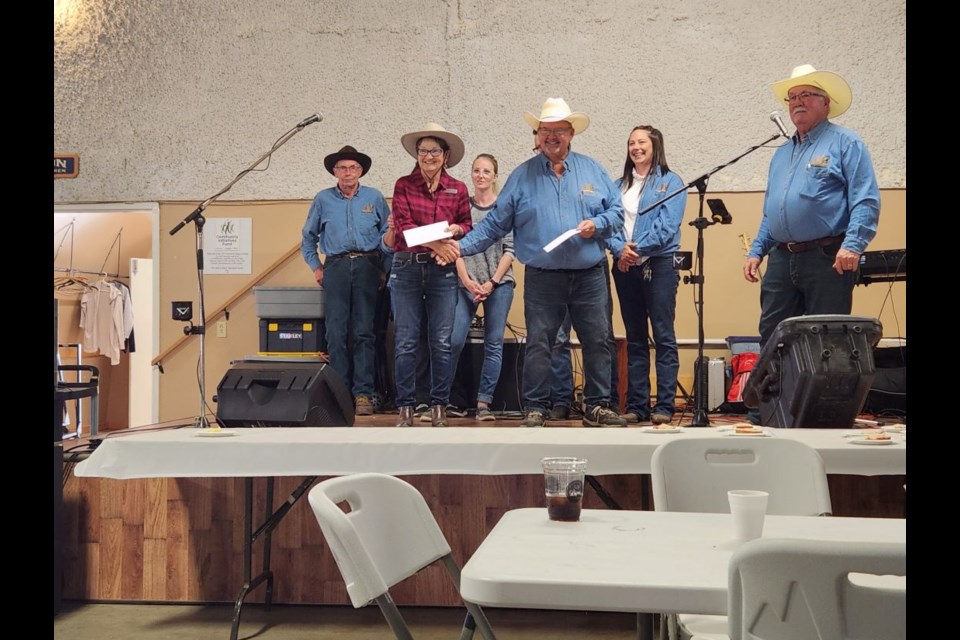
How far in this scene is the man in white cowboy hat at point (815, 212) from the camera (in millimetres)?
3805

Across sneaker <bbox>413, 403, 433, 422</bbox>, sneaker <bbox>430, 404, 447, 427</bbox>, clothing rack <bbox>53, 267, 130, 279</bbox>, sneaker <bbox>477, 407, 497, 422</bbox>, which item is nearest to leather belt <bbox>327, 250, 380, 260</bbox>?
sneaker <bbox>413, 403, 433, 422</bbox>

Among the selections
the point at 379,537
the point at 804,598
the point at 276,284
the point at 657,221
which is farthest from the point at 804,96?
the point at 276,284

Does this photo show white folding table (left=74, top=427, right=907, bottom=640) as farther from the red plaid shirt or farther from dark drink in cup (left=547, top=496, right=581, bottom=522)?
the red plaid shirt

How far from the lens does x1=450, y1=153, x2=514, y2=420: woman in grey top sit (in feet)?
17.5

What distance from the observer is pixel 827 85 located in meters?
4.18

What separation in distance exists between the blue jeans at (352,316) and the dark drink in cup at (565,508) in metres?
3.83

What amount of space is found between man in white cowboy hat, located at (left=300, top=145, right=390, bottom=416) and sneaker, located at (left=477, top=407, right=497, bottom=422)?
0.71 meters

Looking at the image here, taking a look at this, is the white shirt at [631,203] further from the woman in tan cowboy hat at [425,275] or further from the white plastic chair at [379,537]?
the white plastic chair at [379,537]

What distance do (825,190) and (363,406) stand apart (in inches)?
112

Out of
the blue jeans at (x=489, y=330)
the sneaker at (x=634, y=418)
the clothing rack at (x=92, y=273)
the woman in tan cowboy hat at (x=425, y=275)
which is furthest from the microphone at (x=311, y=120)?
the clothing rack at (x=92, y=273)

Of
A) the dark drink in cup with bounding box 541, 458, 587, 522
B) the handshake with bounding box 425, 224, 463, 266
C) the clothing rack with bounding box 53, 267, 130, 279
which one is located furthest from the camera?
the clothing rack with bounding box 53, 267, 130, 279

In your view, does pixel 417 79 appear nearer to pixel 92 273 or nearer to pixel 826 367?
pixel 92 273
